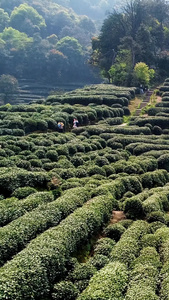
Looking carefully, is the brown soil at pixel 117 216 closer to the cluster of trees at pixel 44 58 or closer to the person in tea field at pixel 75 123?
the person in tea field at pixel 75 123

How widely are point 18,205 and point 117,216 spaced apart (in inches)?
163

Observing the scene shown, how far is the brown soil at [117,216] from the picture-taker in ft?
45.3

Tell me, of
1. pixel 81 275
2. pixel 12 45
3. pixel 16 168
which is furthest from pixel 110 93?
pixel 12 45

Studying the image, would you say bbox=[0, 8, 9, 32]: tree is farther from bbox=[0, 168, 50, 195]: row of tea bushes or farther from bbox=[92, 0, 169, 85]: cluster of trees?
bbox=[0, 168, 50, 195]: row of tea bushes

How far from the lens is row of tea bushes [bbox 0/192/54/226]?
38.2 ft

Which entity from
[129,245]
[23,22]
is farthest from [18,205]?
[23,22]

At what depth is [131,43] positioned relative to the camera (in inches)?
2255

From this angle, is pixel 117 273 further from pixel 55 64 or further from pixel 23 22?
pixel 23 22

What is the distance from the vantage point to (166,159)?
2297 centimetres

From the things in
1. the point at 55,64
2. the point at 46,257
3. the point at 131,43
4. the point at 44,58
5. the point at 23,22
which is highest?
the point at 23,22

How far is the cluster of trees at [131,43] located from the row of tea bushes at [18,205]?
41.7 meters

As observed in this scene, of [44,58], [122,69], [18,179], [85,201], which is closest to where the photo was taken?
[85,201]

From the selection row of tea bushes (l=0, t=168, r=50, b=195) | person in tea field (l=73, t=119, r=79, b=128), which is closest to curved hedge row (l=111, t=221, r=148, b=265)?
row of tea bushes (l=0, t=168, r=50, b=195)

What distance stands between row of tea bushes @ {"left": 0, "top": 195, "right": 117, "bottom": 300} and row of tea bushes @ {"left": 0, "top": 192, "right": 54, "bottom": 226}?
1.55 meters
